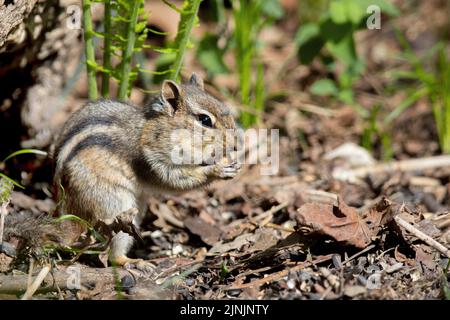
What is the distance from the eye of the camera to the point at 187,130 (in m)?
4.52

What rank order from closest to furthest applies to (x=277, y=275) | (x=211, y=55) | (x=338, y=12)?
(x=277, y=275)
(x=338, y=12)
(x=211, y=55)

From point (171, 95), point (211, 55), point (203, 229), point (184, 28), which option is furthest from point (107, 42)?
point (211, 55)

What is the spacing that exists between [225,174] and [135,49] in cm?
107

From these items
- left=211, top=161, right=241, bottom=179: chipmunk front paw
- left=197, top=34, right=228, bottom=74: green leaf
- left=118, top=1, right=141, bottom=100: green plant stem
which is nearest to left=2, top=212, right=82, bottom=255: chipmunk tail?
left=211, top=161, right=241, bottom=179: chipmunk front paw

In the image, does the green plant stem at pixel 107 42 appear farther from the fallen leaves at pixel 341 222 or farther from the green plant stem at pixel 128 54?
the fallen leaves at pixel 341 222

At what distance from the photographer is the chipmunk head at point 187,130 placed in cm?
448

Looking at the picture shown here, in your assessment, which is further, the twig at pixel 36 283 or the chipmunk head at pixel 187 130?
the chipmunk head at pixel 187 130

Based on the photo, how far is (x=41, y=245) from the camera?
13.1 feet

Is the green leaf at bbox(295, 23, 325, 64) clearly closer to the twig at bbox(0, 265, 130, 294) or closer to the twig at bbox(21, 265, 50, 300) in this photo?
the twig at bbox(0, 265, 130, 294)

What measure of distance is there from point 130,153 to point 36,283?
1.21 meters

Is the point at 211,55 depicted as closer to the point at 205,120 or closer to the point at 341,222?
the point at 205,120

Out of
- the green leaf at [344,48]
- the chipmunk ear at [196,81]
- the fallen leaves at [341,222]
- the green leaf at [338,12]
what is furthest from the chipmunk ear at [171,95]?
the green leaf at [344,48]

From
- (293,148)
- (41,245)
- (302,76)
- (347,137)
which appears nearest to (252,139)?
(293,148)

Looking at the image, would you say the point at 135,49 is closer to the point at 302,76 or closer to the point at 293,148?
the point at 293,148
